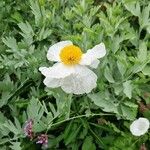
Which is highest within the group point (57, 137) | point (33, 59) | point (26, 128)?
point (33, 59)

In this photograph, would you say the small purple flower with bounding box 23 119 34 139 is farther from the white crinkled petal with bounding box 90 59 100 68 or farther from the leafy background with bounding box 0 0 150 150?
the white crinkled petal with bounding box 90 59 100 68

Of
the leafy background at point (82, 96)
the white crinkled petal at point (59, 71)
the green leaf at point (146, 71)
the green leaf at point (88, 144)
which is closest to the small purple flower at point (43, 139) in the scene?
the leafy background at point (82, 96)

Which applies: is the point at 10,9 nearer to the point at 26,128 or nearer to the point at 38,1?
the point at 38,1

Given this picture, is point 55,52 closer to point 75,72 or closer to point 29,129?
point 75,72

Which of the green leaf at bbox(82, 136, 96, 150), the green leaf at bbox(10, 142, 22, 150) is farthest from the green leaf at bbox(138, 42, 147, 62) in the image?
the green leaf at bbox(10, 142, 22, 150)

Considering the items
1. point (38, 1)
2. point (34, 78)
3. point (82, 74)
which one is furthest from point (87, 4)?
point (82, 74)

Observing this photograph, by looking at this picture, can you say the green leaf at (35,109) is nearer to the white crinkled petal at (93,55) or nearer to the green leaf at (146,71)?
the white crinkled petal at (93,55)

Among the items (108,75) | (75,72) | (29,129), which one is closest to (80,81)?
(75,72)
